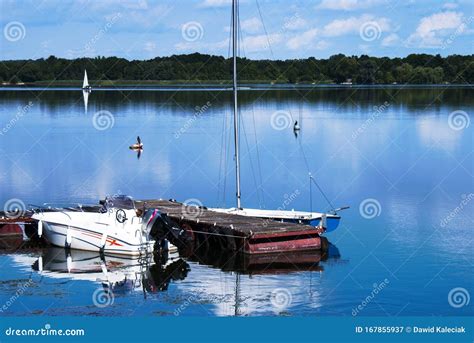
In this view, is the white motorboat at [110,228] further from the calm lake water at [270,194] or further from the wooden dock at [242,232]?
the wooden dock at [242,232]

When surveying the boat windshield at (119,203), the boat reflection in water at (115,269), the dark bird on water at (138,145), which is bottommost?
the boat reflection in water at (115,269)

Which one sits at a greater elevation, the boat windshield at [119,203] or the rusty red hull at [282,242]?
the boat windshield at [119,203]

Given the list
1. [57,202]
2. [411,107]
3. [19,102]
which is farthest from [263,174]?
[19,102]

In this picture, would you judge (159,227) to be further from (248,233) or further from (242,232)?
(248,233)

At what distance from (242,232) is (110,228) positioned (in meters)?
5.28

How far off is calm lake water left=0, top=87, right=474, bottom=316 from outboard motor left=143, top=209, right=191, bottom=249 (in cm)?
121

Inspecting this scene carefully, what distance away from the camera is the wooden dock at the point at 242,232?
122 feet

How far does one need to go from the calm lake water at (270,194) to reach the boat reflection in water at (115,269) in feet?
0.25

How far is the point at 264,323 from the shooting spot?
24.3 m

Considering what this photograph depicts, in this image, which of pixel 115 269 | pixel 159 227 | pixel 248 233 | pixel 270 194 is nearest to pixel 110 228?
pixel 159 227

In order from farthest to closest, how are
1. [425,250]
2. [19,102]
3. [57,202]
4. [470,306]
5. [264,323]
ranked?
[19,102], [57,202], [425,250], [470,306], [264,323]

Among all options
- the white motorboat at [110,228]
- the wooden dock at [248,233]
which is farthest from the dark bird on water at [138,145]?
the white motorboat at [110,228]

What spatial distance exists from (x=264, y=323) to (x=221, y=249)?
1424 cm

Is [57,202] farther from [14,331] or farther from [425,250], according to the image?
[14,331]
